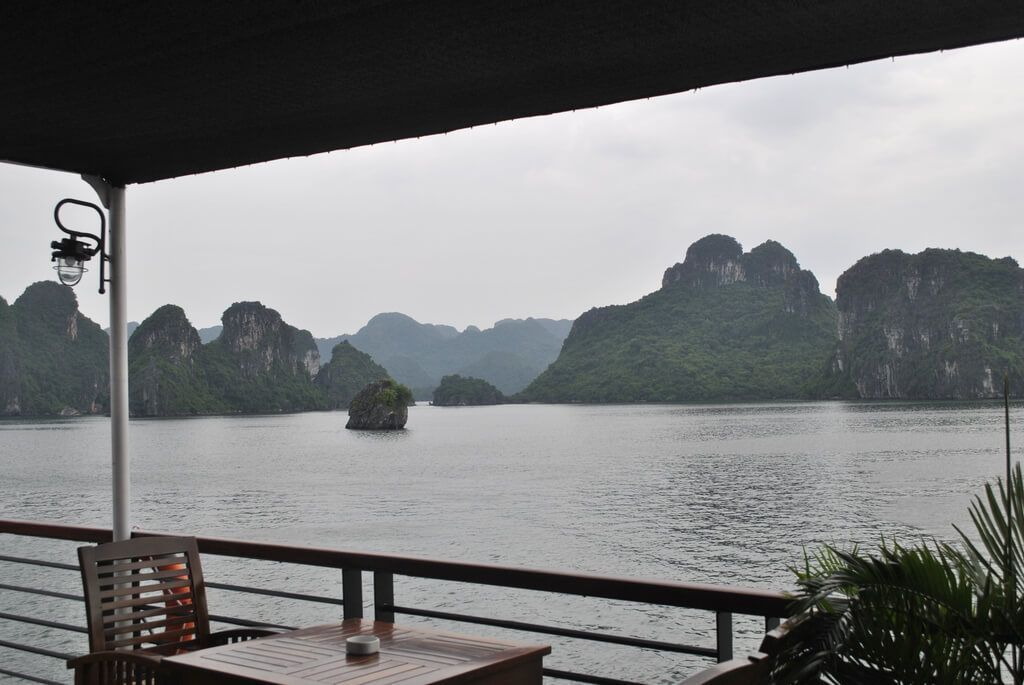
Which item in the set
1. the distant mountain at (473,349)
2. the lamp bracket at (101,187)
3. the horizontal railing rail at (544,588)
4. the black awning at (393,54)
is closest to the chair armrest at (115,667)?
the horizontal railing rail at (544,588)

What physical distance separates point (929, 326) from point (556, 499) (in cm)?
6090

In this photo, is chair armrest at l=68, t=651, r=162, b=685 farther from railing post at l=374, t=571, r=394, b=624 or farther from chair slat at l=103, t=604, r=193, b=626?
railing post at l=374, t=571, r=394, b=624

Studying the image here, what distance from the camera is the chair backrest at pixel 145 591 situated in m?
2.50

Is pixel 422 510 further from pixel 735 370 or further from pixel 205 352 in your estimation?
pixel 205 352

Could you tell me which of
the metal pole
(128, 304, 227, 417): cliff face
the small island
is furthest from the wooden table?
the small island

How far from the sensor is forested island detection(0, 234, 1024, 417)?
83.4 meters

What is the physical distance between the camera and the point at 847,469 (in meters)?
44.3

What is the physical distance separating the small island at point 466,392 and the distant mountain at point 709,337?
6.17 m

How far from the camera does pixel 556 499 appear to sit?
37469 mm

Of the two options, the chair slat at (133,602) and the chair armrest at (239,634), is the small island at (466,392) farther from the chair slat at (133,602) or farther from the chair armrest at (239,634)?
the chair armrest at (239,634)

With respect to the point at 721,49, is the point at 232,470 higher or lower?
lower

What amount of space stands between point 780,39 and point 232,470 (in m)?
51.9

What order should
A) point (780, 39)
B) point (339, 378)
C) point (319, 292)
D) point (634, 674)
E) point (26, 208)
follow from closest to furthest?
1. point (780, 39)
2. point (634, 674)
3. point (26, 208)
4. point (319, 292)
5. point (339, 378)

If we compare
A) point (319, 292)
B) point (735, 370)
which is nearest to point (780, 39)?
point (319, 292)
